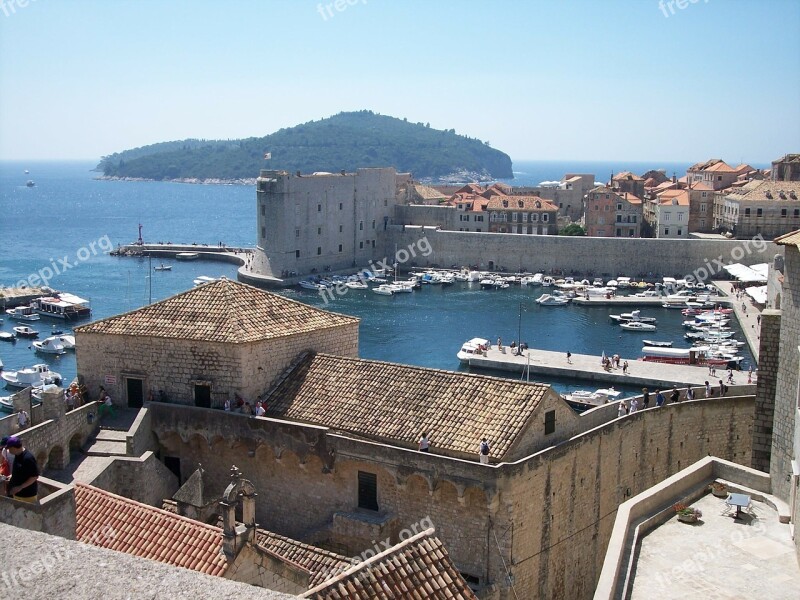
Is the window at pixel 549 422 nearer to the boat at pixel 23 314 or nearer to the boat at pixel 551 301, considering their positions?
the boat at pixel 551 301

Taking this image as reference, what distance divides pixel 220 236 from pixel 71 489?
383ft

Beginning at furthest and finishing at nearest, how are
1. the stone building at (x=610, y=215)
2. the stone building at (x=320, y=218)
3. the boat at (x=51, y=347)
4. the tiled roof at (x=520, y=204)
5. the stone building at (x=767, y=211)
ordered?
the tiled roof at (x=520, y=204)
the stone building at (x=610, y=215)
the stone building at (x=767, y=211)
the stone building at (x=320, y=218)
the boat at (x=51, y=347)

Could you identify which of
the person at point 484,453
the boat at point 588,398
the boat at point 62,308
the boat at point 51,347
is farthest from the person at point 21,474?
the boat at point 62,308

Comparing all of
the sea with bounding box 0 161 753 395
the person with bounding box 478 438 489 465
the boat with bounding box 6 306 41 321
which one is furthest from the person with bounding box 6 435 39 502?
the boat with bounding box 6 306 41 321

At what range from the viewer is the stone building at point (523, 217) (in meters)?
81.8

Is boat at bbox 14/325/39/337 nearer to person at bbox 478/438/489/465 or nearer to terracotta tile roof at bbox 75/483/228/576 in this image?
terracotta tile roof at bbox 75/483/228/576

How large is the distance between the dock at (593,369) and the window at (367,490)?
25.7 m

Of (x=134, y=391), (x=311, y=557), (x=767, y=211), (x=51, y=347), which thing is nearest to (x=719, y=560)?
(x=311, y=557)

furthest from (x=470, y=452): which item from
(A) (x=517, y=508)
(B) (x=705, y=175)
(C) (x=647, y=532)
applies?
(B) (x=705, y=175)

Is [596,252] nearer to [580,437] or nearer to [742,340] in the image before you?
[742,340]

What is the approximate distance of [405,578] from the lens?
9406 millimetres

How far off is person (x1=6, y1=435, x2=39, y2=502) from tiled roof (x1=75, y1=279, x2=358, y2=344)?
30.2 ft

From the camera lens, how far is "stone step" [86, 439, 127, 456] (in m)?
16.2

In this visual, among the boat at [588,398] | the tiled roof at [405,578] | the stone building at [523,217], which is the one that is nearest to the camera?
the tiled roof at [405,578]
